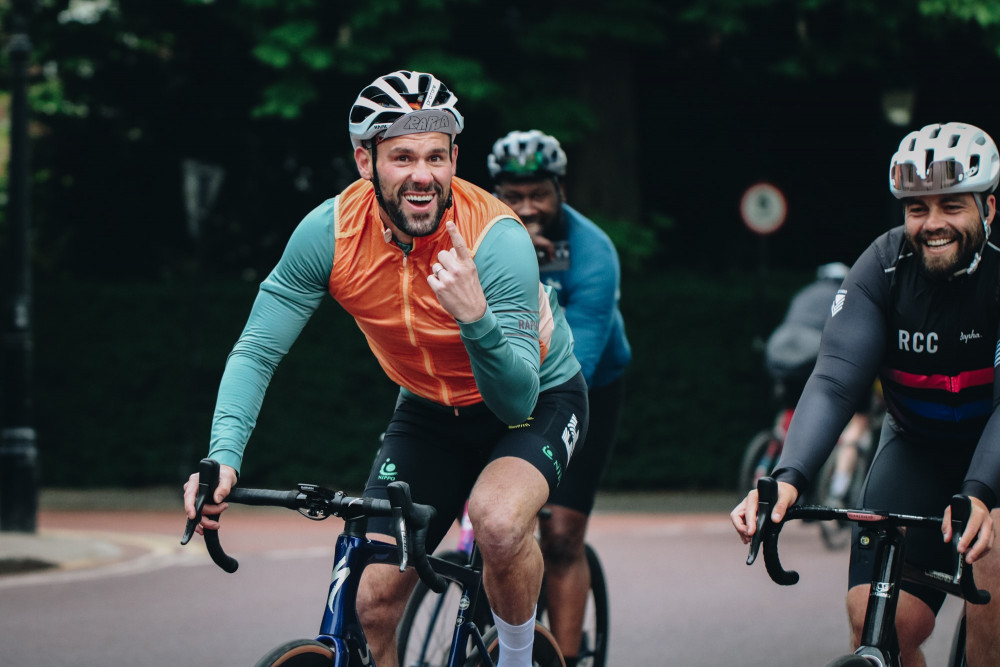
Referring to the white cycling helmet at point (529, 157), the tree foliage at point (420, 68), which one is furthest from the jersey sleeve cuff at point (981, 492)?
the tree foliage at point (420, 68)

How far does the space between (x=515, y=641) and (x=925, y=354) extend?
4.50 feet

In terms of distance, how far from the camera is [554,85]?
15461mm

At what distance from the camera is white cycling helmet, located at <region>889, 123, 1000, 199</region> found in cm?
386

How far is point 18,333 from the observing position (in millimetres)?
11531

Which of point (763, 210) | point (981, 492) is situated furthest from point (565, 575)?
point (763, 210)

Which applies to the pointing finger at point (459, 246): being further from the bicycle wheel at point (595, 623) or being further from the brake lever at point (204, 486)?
the bicycle wheel at point (595, 623)

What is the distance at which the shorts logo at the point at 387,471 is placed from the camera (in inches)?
167

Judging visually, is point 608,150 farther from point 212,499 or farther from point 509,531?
point 212,499

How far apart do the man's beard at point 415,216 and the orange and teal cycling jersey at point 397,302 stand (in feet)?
0.32

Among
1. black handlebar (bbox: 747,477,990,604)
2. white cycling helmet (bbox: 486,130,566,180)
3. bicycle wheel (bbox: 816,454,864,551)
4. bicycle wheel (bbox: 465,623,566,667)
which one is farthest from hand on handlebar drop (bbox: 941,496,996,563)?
bicycle wheel (bbox: 816,454,864,551)

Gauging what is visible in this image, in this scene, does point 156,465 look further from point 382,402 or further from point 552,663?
point 552,663

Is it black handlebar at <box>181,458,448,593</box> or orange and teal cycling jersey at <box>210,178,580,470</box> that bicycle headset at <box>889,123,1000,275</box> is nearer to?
orange and teal cycling jersey at <box>210,178,580,470</box>

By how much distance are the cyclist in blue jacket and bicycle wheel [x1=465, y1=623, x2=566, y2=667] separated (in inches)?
32.7

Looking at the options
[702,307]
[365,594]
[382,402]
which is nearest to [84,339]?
[382,402]
